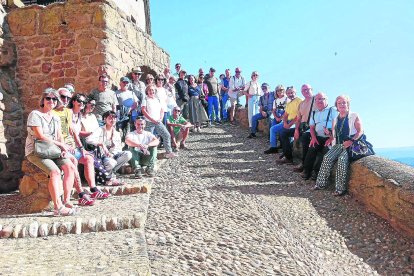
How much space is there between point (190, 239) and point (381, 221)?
2926 millimetres

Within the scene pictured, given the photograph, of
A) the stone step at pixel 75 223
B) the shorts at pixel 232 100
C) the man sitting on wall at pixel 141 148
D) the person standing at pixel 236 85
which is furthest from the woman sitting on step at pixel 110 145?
the shorts at pixel 232 100

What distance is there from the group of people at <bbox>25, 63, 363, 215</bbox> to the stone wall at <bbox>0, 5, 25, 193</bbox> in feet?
4.79

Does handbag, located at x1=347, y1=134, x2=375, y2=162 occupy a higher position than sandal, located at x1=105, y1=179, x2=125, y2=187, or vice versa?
handbag, located at x1=347, y1=134, x2=375, y2=162

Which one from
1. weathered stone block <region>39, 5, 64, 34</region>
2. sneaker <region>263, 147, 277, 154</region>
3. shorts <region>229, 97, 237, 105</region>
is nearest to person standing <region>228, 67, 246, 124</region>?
shorts <region>229, 97, 237, 105</region>

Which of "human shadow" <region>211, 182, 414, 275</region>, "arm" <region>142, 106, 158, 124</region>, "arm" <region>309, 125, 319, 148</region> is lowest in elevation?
"human shadow" <region>211, 182, 414, 275</region>

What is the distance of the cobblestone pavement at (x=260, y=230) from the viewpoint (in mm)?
3748

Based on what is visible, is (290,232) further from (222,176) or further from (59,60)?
(59,60)

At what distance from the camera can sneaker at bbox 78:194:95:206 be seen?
5.51 m

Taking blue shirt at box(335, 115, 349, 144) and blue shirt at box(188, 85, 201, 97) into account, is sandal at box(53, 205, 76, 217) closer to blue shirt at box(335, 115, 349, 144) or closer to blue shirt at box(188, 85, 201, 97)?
blue shirt at box(335, 115, 349, 144)

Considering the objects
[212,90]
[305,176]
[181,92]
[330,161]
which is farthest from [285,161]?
[212,90]

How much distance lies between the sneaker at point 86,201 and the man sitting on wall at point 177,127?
4.63 metres

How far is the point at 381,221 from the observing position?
218 inches

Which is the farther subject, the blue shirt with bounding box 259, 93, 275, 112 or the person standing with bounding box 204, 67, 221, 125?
the person standing with bounding box 204, 67, 221, 125

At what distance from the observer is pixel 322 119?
773 cm
